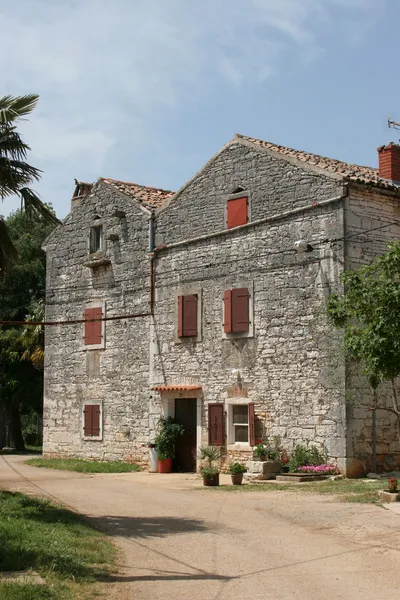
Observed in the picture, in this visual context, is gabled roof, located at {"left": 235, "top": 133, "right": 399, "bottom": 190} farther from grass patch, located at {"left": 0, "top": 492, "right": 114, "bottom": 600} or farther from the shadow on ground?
grass patch, located at {"left": 0, "top": 492, "right": 114, "bottom": 600}

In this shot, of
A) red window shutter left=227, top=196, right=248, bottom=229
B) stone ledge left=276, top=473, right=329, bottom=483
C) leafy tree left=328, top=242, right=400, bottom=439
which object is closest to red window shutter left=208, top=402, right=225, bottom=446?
stone ledge left=276, top=473, right=329, bottom=483

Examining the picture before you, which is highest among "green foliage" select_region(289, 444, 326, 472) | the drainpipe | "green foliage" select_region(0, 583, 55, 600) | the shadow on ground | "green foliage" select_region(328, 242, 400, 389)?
the drainpipe

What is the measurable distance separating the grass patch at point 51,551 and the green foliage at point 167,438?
8745mm

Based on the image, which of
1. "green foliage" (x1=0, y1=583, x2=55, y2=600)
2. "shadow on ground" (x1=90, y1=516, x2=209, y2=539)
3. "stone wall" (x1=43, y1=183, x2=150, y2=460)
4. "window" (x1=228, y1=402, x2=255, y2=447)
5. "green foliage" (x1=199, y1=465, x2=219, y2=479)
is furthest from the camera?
"stone wall" (x1=43, y1=183, x2=150, y2=460)

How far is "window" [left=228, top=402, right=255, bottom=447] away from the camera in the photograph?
61.7ft

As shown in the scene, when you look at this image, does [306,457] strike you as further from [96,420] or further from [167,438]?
[96,420]

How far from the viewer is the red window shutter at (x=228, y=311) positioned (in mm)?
19125

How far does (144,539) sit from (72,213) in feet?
53.5

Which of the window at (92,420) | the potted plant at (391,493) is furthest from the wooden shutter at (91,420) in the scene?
the potted plant at (391,493)

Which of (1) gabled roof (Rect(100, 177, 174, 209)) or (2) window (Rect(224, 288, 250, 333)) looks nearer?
(2) window (Rect(224, 288, 250, 333))

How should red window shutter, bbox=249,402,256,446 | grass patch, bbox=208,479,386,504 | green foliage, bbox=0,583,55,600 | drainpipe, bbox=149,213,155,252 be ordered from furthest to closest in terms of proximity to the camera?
drainpipe, bbox=149,213,155,252
red window shutter, bbox=249,402,256,446
grass patch, bbox=208,479,386,504
green foliage, bbox=0,583,55,600

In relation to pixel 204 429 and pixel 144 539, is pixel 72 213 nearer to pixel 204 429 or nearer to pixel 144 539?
pixel 204 429

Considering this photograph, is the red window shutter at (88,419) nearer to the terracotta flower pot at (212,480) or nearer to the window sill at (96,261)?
the window sill at (96,261)

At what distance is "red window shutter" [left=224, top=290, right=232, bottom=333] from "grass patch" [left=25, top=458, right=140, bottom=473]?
15.9 ft
